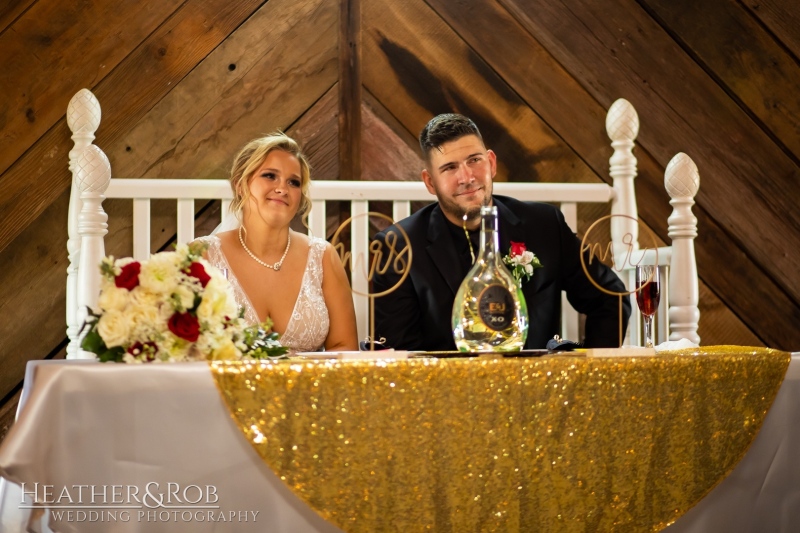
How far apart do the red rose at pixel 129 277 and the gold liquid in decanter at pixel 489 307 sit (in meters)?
0.54

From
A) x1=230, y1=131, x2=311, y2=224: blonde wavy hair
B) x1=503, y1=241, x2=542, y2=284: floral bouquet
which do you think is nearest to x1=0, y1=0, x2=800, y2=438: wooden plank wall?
x1=230, y1=131, x2=311, y2=224: blonde wavy hair

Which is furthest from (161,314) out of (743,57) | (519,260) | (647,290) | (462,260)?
(743,57)

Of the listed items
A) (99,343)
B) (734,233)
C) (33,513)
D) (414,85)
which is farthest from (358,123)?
(33,513)

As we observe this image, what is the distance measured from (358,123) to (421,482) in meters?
1.78

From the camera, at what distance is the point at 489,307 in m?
1.48

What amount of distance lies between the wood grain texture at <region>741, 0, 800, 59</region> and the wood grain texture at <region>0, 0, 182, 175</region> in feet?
6.91

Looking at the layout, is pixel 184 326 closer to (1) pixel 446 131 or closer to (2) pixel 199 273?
(2) pixel 199 273

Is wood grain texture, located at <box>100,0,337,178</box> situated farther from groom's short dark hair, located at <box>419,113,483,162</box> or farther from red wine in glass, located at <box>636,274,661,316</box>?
red wine in glass, located at <box>636,274,661,316</box>

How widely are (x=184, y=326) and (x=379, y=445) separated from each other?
35 centimetres

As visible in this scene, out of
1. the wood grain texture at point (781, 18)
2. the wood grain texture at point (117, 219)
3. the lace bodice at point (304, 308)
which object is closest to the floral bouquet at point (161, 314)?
the lace bodice at point (304, 308)

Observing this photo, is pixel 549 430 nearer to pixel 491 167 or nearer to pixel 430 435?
pixel 430 435

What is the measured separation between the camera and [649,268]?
1638 millimetres

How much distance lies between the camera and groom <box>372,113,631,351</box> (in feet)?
7.89

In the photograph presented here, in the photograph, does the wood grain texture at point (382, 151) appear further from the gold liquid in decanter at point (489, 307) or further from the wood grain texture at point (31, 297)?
the gold liquid in decanter at point (489, 307)
